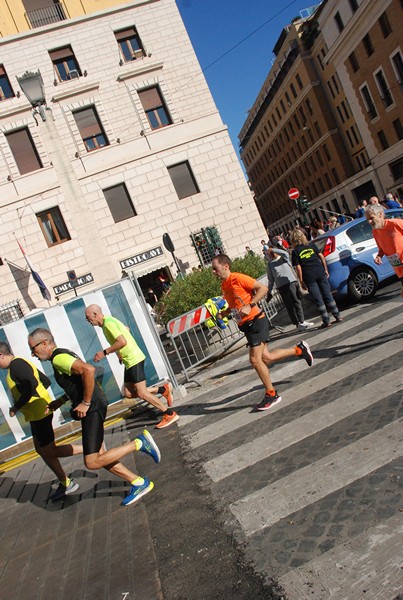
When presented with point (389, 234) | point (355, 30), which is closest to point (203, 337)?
point (389, 234)

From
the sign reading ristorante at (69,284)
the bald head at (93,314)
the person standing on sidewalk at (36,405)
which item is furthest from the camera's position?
the sign reading ristorante at (69,284)

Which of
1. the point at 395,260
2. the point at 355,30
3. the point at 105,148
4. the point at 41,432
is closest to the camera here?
the point at 41,432

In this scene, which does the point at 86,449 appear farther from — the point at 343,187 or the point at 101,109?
the point at 343,187

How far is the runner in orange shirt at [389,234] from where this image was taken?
5.50m

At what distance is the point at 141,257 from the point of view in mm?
20547

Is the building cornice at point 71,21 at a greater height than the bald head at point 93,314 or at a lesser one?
greater

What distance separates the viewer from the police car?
9.09 metres

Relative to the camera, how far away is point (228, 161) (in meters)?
21.2

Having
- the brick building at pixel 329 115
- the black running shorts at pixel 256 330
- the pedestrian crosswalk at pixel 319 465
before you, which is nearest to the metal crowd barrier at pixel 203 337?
the pedestrian crosswalk at pixel 319 465

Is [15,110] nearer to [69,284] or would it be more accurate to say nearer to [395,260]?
[69,284]

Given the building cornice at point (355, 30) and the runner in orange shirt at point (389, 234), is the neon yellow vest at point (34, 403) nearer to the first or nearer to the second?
the runner in orange shirt at point (389, 234)

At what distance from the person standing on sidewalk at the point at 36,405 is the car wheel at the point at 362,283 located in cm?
604

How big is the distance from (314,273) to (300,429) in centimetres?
414

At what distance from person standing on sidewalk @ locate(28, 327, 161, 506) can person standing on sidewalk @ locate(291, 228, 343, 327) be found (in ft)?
15.6
